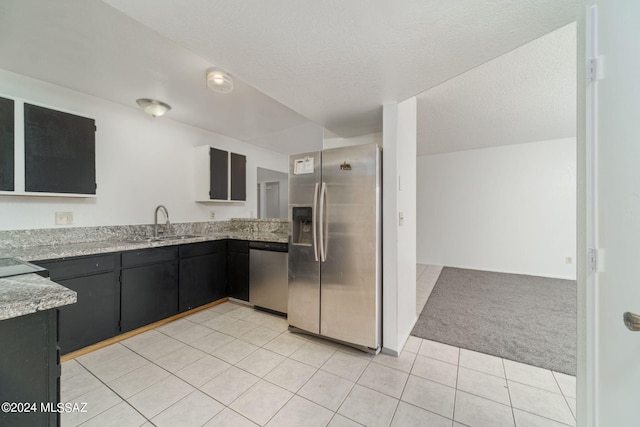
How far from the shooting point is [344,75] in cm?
172

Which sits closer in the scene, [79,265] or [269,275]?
[79,265]

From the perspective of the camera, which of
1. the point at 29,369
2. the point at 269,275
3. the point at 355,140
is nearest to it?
the point at 29,369

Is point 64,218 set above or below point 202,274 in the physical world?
above

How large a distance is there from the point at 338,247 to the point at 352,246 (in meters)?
0.14

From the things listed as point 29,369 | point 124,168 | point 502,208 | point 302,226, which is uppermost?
point 124,168

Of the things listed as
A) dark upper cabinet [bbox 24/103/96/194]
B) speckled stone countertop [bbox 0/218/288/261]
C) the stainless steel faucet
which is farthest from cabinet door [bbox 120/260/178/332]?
dark upper cabinet [bbox 24/103/96/194]

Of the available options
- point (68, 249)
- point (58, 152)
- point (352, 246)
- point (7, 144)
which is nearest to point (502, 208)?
point (352, 246)

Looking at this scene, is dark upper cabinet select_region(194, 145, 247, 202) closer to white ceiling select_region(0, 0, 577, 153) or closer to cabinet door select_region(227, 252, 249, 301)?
white ceiling select_region(0, 0, 577, 153)

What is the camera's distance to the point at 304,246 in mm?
2416

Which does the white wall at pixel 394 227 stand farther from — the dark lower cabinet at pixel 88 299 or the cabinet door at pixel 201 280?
the dark lower cabinet at pixel 88 299

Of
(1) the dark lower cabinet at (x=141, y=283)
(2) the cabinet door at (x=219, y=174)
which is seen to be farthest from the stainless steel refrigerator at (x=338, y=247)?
(2) the cabinet door at (x=219, y=174)

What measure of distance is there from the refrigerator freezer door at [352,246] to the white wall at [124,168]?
2284 mm

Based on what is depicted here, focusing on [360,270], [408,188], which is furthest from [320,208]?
[408,188]

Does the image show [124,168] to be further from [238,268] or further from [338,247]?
[338,247]
